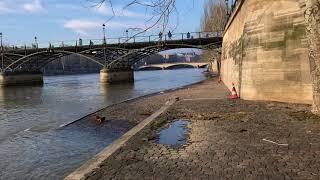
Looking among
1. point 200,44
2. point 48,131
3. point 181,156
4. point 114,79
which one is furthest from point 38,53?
point 181,156

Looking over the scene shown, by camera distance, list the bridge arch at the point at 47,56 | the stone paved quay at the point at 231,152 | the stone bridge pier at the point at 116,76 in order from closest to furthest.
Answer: the stone paved quay at the point at 231,152, the stone bridge pier at the point at 116,76, the bridge arch at the point at 47,56

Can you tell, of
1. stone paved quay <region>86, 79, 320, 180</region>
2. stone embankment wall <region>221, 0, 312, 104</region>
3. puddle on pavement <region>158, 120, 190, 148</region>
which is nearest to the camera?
stone paved quay <region>86, 79, 320, 180</region>

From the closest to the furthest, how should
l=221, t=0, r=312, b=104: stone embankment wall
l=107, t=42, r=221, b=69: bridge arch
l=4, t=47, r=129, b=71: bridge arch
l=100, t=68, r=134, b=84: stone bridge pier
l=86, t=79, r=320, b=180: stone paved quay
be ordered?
1. l=86, t=79, r=320, b=180: stone paved quay
2. l=221, t=0, r=312, b=104: stone embankment wall
3. l=107, t=42, r=221, b=69: bridge arch
4. l=100, t=68, r=134, b=84: stone bridge pier
5. l=4, t=47, r=129, b=71: bridge arch

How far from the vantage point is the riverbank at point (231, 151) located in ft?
27.1

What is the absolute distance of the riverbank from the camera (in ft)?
27.1

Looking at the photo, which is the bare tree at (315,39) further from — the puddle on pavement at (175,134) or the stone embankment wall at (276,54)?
the stone embankment wall at (276,54)

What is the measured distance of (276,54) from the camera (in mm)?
20250

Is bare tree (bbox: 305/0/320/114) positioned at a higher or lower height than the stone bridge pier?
higher

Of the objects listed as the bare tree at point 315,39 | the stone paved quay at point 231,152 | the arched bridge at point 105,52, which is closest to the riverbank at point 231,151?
the stone paved quay at point 231,152

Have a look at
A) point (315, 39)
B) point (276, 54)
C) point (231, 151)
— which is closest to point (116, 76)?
point (276, 54)

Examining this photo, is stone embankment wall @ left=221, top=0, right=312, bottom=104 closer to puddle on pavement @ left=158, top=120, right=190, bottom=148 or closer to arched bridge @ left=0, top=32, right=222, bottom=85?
puddle on pavement @ left=158, top=120, right=190, bottom=148

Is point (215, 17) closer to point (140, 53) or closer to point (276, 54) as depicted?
point (140, 53)

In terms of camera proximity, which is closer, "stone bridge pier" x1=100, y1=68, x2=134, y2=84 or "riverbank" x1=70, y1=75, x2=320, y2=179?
"riverbank" x1=70, y1=75, x2=320, y2=179

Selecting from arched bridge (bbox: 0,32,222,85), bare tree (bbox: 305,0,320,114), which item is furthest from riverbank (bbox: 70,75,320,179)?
arched bridge (bbox: 0,32,222,85)
